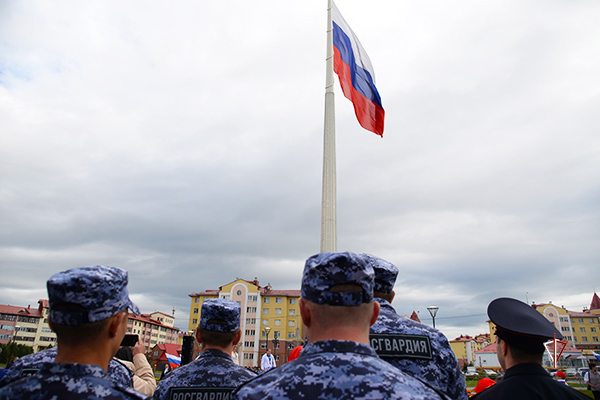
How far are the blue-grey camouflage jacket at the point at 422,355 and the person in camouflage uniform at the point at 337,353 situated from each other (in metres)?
0.95

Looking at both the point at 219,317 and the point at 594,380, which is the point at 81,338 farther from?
the point at 594,380

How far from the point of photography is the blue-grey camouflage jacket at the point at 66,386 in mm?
1723

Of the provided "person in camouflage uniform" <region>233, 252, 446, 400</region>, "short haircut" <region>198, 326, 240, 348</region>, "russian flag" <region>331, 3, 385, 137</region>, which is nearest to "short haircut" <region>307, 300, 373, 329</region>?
"person in camouflage uniform" <region>233, 252, 446, 400</region>

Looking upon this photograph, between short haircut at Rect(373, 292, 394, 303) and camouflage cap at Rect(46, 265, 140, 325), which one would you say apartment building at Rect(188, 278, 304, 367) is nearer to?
short haircut at Rect(373, 292, 394, 303)

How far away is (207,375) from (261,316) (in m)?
72.8

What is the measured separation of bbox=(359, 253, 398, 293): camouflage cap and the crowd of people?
21 cm

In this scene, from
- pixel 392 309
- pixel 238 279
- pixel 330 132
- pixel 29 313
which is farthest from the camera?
pixel 29 313

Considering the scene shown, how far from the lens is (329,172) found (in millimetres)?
9477

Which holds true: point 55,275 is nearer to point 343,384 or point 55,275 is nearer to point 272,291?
point 343,384

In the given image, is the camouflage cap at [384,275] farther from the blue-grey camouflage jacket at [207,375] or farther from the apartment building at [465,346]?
the apartment building at [465,346]

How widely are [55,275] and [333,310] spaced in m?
1.42

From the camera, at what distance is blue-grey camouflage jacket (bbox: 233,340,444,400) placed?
1.56 m

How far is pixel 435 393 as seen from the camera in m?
1.72

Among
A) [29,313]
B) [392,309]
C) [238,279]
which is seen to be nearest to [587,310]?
[238,279]
